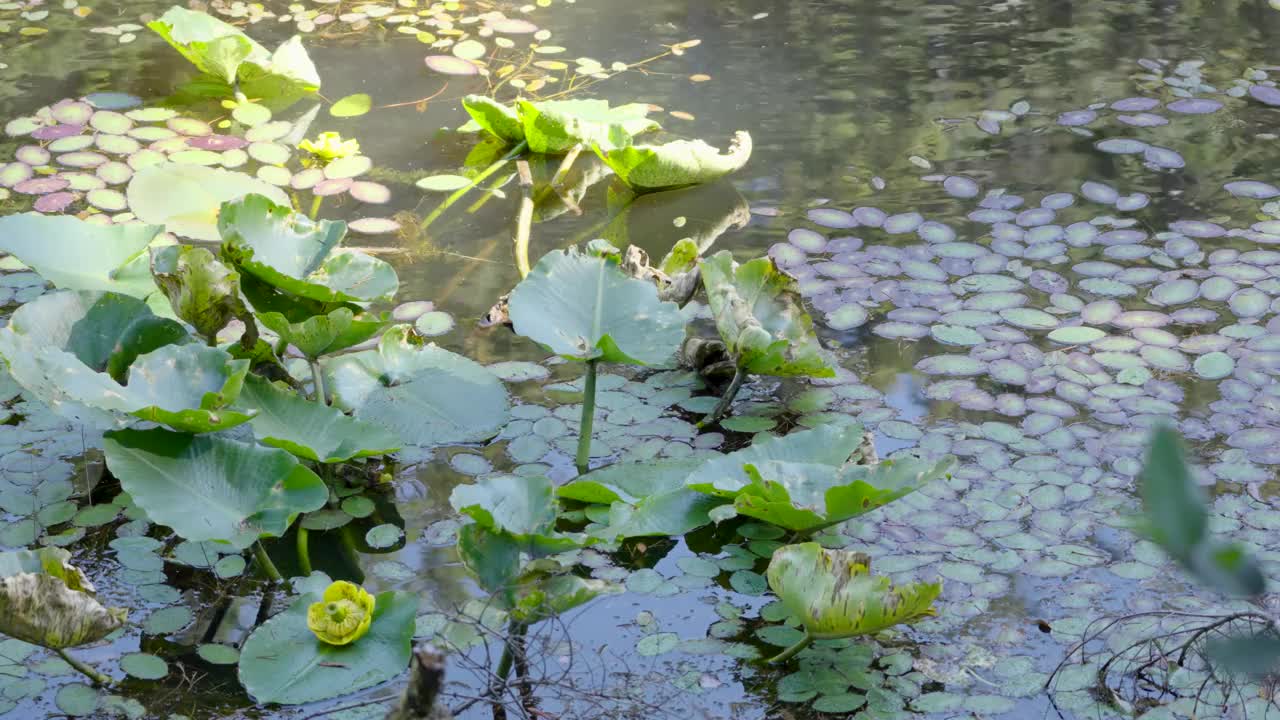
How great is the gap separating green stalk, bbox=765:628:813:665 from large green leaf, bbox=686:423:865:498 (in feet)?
0.65

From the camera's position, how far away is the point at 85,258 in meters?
1.71

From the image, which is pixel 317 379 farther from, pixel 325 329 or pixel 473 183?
pixel 473 183

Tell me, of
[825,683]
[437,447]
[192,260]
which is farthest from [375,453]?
[825,683]

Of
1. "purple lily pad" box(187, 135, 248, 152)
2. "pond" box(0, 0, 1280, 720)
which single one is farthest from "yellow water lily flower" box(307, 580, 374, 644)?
"purple lily pad" box(187, 135, 248, 152)

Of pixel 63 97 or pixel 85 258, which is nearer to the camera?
pixel 85 258

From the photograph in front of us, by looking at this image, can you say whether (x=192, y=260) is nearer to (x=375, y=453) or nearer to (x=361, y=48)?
(x=375, y=453)

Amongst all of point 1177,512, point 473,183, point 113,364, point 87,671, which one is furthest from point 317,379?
point 1177,512

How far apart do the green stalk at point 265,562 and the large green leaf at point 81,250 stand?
478 mm

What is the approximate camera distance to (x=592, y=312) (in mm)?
1602

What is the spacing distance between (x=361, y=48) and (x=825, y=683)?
2126 millimetres

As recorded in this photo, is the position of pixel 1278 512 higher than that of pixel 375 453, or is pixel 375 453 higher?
pixel 375 453

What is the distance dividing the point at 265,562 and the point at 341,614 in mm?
193

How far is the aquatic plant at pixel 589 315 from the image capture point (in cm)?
155

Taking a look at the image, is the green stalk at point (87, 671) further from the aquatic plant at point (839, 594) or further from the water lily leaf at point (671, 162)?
the water lily leaf at point (671, 162)
